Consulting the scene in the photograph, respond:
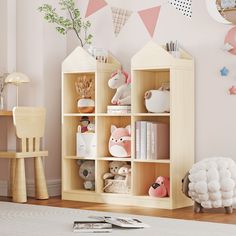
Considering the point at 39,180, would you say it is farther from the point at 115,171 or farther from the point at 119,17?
the point at 119,17

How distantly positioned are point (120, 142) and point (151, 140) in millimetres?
258

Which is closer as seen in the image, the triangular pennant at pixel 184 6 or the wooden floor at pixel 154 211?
the wooden floor at pixel 154 211

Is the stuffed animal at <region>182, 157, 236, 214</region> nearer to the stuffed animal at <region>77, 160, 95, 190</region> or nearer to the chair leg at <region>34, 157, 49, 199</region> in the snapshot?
the stuffed animal at <region>77, 160, 95, 190</region>

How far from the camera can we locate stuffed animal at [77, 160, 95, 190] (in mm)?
4695

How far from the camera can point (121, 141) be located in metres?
4.47

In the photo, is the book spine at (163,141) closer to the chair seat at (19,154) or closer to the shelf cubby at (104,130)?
the shelf cubby at (104,130)

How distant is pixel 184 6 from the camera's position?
14.6ft

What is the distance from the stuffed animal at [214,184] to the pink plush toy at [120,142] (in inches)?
23.8

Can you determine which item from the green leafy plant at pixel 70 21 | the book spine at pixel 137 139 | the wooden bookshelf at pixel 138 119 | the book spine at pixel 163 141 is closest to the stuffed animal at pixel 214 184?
the wooden bookshelf at pixel 138 119

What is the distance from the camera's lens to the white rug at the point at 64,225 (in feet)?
10.5

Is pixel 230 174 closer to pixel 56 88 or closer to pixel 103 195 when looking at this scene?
pixel 103 195

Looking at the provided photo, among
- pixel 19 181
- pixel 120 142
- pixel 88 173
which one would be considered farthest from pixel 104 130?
pixel 19 181

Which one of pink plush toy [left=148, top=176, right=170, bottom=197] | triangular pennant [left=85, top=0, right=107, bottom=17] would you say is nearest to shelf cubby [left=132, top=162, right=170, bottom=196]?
pink plush toy [left=148, top=176, right=170, bottom=197]

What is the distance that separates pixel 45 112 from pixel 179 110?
1039mm
